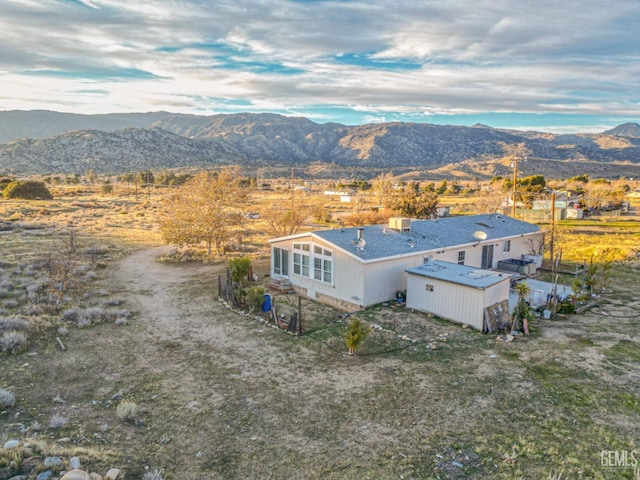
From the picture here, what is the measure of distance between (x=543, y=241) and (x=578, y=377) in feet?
55.8

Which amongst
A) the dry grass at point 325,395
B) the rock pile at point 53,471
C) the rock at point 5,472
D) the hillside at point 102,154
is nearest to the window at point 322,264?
the dry grass at point 325,395

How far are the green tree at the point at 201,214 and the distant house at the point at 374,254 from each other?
33.5ft

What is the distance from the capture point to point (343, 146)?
623ft

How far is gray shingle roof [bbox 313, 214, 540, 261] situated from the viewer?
1839 cm

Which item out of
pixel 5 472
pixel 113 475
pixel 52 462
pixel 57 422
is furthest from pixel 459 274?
pixel 5 472

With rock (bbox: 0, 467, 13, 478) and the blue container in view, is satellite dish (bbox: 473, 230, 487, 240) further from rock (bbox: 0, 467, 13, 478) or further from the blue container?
rock (bbox: 0, 467, 13, 478)

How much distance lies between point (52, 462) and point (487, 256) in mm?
21739

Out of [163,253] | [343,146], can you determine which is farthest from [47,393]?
[343,146]

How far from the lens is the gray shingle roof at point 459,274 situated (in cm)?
1552

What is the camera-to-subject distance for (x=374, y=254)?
58.2 feet

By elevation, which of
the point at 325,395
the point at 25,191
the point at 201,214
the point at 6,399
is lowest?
the point at 325,395

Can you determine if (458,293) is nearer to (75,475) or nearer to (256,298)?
(256,298)

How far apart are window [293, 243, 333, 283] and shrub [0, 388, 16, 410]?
11.8 meters

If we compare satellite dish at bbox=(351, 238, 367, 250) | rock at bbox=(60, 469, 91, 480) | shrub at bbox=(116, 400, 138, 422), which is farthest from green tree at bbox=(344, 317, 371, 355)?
rock at bbox=(60, 469, 91, 480)
